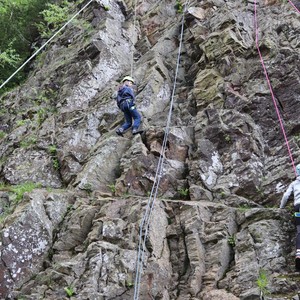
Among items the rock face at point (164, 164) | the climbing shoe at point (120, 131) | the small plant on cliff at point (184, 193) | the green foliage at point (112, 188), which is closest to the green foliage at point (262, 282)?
the rock face at point (164, 164)

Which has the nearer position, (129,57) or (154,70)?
(154,70)

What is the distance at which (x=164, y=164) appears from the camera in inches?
367

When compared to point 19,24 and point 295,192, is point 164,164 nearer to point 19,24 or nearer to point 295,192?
point 295,192

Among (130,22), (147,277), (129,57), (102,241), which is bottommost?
(147,277)

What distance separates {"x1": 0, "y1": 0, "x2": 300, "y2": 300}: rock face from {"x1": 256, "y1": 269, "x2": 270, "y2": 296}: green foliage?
25 mm

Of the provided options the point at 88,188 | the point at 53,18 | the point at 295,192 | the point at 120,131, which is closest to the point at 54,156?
the point at 120,131

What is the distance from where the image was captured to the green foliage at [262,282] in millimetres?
6000

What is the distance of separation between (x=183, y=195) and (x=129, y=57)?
7.58 m

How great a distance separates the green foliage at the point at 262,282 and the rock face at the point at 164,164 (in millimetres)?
25

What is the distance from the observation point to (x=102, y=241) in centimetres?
725

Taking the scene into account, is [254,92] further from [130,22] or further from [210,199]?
[130,22]

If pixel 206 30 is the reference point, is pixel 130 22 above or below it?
above

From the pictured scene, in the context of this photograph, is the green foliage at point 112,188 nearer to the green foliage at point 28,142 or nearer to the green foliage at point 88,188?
the green foliage at point 88,188

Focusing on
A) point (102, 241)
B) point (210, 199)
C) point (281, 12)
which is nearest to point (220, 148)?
point (210, 199)
